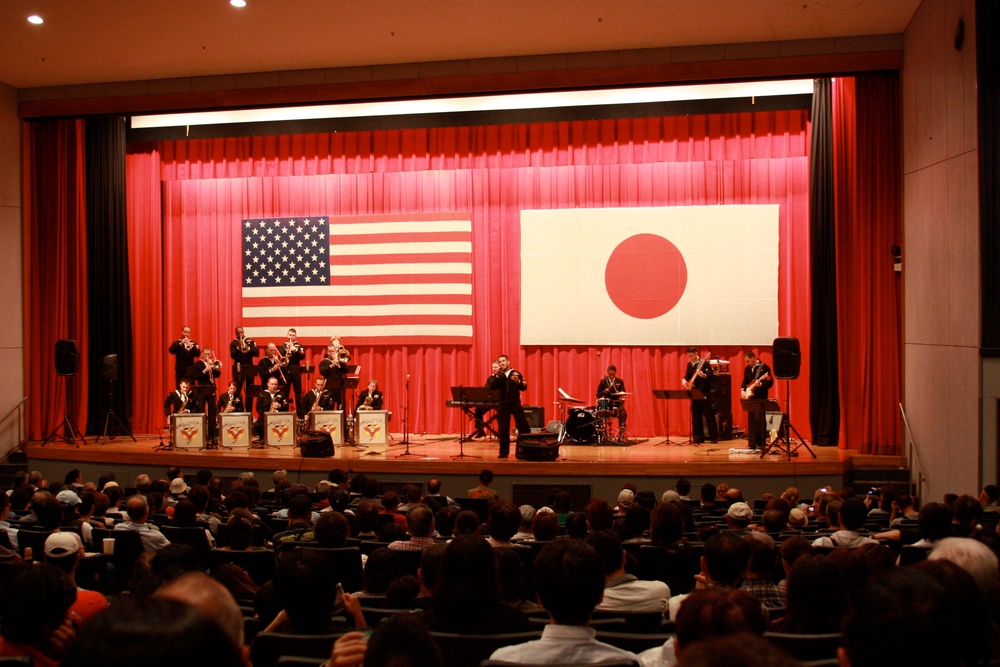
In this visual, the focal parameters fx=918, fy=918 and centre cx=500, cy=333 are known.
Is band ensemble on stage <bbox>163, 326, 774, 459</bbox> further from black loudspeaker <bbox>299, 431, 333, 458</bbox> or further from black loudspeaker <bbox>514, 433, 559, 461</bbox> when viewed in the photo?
black loudspeaker <bbox>299, 431, 333, 458</bbox>

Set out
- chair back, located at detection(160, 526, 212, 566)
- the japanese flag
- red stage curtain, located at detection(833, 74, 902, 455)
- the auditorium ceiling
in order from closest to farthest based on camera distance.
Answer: chair back, located at detection(160, 526, 212, 566) → the auditorium ceiling → red stage curtain, located at detection(833, 74, 902, 455) → the japanese flag

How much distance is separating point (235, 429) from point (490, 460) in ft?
12.7

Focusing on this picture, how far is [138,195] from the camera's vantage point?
1655 centimetres

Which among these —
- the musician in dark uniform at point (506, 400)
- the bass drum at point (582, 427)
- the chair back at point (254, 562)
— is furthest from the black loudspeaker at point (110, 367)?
the chair back at point (254, 562)

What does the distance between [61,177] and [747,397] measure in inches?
460

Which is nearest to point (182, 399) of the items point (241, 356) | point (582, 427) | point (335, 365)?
point (241, 356)

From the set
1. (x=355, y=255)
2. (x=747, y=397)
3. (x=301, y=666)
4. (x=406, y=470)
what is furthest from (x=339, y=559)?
(x=355, y=255)

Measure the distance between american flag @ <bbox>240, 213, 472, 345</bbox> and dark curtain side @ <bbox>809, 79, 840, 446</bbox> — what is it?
5.60 metres

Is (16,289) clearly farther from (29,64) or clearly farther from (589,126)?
(589,126)

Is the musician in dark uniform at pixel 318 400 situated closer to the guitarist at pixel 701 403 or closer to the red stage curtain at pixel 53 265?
the red stage curtain at pixel 53 265

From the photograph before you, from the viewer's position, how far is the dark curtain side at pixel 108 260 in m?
15.7

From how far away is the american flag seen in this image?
623 inches

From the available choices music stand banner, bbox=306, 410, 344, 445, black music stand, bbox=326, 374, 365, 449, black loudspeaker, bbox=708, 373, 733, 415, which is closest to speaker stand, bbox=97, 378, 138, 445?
music stand banner, bbox=306, 410, 344, 445

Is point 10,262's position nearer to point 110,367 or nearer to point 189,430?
point 110,367
